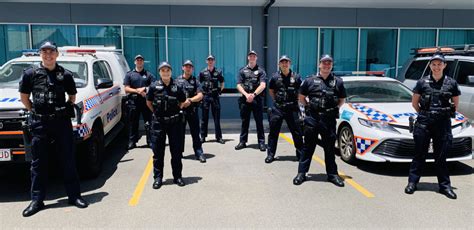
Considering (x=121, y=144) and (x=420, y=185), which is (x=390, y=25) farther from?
(x=121, y=144)

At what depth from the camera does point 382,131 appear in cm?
587

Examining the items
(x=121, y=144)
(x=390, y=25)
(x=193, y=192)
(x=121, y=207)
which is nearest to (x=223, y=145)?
(x=121, y=144)

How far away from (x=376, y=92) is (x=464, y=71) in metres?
1.93

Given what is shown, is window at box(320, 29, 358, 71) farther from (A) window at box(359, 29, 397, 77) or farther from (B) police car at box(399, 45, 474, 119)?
(B) police car at box(399, 45, 474, 119)

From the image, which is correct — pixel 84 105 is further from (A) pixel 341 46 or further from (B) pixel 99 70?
(A) pixel 341 46

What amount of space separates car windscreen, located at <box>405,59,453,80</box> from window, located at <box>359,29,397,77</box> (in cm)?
298

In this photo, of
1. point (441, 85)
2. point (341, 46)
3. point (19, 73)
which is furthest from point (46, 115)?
point (341, 46)

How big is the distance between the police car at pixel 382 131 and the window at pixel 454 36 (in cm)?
611

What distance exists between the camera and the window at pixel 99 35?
10750 mm

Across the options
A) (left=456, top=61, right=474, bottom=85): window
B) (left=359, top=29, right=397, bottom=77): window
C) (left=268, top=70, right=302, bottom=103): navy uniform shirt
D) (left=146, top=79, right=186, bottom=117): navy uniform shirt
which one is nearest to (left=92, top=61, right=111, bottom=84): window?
(left=146, top=79, right=186, bottom=117): navy uniform shirt

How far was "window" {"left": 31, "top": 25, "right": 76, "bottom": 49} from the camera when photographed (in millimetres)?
10641

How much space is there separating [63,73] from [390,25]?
9.95 metres

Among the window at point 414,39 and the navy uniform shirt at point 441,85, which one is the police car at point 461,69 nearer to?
the navy uniform shirt at point 441,85

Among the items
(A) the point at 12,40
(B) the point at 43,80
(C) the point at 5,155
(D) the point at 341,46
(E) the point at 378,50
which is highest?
(A) the point at 12,40
